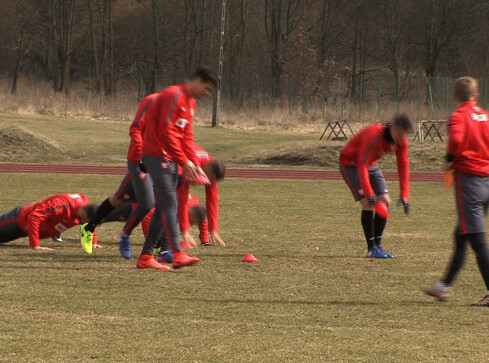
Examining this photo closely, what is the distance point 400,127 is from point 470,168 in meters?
2.33

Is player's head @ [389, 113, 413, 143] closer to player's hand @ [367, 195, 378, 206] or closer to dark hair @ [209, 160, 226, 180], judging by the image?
player's hand @ [367, 195, 378, 206]

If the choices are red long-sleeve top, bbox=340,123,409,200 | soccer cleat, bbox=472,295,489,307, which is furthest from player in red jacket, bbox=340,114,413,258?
soccer cleat, bbox=472,295,489,307

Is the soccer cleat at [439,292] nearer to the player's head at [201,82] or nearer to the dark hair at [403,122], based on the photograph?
the dark hair at [403,122]

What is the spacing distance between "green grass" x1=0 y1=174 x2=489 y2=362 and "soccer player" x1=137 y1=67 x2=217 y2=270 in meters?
0.55

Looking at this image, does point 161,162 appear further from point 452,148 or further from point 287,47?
point 287,47

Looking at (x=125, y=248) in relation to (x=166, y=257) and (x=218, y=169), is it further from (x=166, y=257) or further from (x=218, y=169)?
(x=218, y=169)

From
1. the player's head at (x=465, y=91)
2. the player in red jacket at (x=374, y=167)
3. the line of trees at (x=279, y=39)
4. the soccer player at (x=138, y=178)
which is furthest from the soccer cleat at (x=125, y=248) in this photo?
the line of trees at (x=279, y=39)


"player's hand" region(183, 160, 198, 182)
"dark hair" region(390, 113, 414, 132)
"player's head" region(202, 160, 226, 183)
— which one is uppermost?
"dark hair" region(390, 113, 414, 132)

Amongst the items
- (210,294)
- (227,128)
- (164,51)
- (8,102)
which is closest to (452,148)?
(210,294)

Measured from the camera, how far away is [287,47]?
6006 centimetres

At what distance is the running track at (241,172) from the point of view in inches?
933

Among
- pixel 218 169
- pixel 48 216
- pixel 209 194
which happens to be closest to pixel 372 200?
pixel 218 169

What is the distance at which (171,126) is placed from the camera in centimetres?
812

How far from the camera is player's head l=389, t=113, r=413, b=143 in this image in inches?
362
